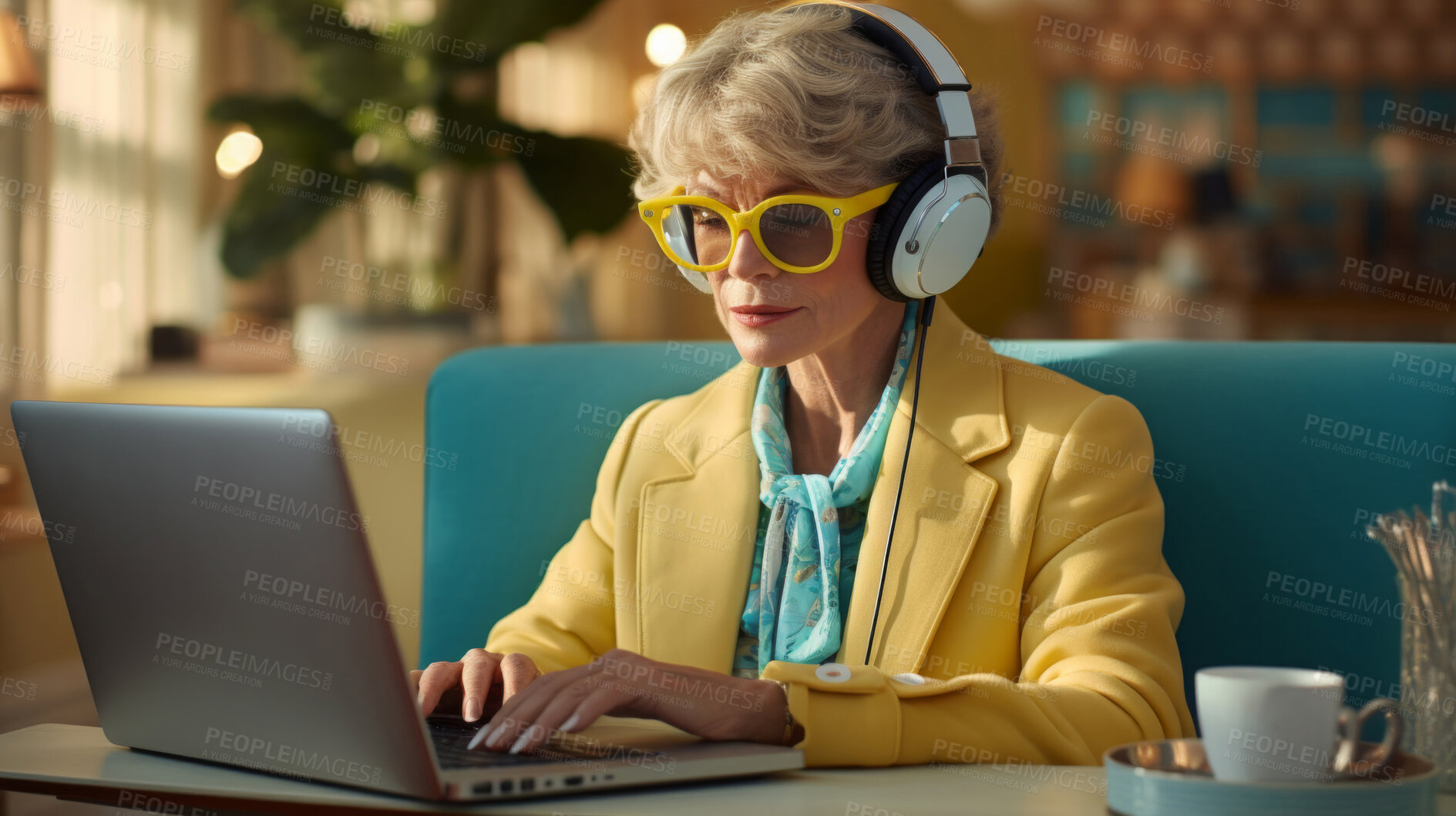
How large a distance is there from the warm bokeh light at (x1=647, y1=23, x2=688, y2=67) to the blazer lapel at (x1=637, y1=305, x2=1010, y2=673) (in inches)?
154

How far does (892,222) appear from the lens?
1159mm

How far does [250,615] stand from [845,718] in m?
0.39

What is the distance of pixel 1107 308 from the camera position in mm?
5242

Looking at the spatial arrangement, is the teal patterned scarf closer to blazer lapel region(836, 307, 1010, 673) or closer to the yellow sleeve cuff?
blazer lapel region(836, 307, 1010, 673)

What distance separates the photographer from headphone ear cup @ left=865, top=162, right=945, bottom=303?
116 centimetres

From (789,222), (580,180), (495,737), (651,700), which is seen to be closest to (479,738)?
(495,737)

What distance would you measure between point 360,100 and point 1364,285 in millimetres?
4093

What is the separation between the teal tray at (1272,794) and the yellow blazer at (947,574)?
21 centimetres

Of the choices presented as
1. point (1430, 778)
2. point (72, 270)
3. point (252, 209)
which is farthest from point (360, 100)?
point (1430, 778)

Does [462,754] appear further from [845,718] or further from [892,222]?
[892,222]

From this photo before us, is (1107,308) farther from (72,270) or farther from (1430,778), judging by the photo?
(1430,778)

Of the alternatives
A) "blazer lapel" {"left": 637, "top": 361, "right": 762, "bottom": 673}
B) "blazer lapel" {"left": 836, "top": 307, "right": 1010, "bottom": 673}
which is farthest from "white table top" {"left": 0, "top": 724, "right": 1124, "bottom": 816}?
"blazer lapel" {"left": 637, "top": 361, "right": 762, "bottom": 673}

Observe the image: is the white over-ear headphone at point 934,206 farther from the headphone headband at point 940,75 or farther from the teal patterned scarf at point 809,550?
the teal patterned scarf at point 809,550

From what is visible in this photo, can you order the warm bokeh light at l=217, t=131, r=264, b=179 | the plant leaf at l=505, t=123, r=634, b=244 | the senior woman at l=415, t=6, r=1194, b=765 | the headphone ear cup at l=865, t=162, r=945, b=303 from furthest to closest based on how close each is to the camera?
1. the warm bokeh light at l=217, t=131, r=264, b=179
2. the plant leaf at l=505, t=123, r=634, b=244
3. the headphone ear cup at l=865, t=162, r=945, b=303
4. the senior woman at l=415, t=6, r=1194, b=765
